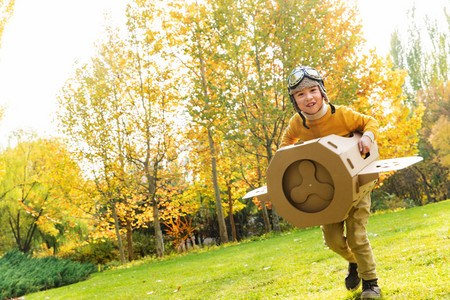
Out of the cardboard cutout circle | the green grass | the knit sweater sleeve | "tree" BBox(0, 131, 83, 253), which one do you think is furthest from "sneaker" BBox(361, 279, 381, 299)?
"tree" BBox(0, 131, 83, 253)

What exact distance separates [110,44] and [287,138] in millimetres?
16182

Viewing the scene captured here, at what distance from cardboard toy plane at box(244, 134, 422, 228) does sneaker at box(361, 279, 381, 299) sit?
930mm

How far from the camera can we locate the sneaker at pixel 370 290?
126 inches

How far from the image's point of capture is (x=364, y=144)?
2.95 metres

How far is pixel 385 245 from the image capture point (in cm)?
637

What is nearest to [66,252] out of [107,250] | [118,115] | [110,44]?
[107,250]

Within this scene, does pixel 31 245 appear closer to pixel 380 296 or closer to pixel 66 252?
pixel 66 252

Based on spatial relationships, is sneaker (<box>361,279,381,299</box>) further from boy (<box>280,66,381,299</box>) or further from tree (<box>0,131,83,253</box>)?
tree (<box>0,131,83,253</box>)

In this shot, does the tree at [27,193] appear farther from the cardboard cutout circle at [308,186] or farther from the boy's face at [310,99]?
the cardboard cutout circle at [308,186]

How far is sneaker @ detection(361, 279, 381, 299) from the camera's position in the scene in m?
3.19

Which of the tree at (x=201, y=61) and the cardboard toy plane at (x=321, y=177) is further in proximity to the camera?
the tree at (x=201, y=61)

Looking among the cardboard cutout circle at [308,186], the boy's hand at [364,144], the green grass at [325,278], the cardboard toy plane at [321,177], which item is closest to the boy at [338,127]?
the boy's hand at [364,144]

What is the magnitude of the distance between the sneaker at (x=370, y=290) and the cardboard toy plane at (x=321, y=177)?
930 millimetres

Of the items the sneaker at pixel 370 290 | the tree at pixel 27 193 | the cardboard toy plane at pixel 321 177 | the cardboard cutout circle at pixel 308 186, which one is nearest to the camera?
the cardboard toy plane at pixel 321 177
